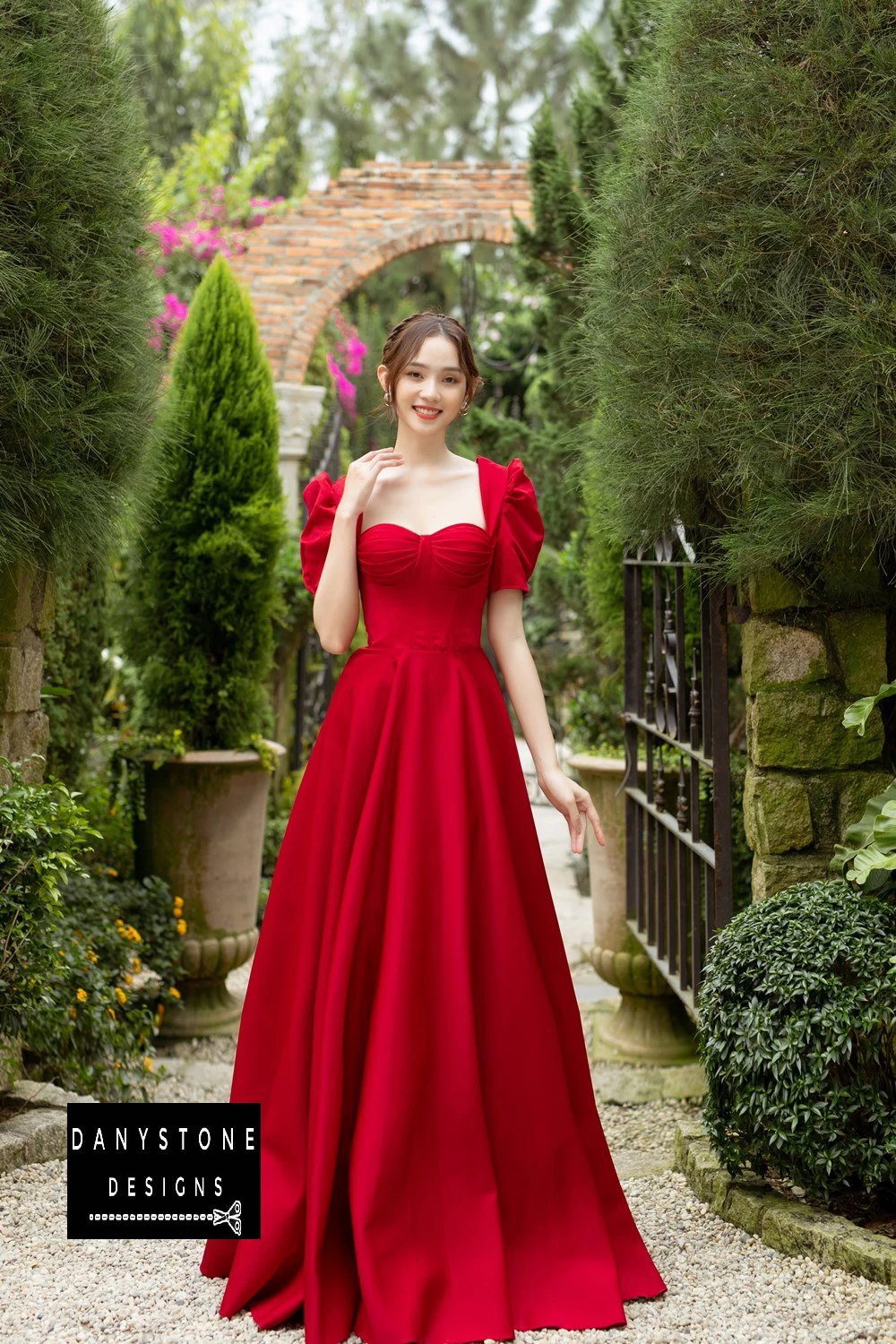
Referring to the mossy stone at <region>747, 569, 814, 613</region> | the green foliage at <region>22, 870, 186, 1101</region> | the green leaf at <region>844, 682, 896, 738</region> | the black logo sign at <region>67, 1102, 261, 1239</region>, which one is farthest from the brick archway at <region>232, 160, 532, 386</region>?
the black logo sign at <region>67, 1102, 261, 1239</region>

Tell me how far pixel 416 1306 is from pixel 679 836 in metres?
1.66

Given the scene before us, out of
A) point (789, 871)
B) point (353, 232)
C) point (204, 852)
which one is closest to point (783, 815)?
point (789, 871)

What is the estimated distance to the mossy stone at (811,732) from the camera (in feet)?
9.05

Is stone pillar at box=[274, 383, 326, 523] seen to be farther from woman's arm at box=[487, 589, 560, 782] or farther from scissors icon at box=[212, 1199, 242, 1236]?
scissors icon at box=[212, 1199, 242, 1236]

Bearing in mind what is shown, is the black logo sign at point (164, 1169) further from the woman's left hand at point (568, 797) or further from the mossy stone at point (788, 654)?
the mossy stone at point (788, 654)

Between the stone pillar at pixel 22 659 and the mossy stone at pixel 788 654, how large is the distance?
5.83ft

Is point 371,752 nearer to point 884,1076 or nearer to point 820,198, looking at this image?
point 884,1076

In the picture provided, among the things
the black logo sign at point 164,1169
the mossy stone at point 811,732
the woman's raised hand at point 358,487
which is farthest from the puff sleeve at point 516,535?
the black logo sign at point 164,1169

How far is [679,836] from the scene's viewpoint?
3408mm

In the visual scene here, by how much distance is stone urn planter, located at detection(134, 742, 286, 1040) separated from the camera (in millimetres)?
4531

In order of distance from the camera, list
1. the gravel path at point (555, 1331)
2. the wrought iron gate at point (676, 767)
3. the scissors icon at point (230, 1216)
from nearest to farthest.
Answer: the gravel path at point (555, 1331)
the scissors icon at point (230, 1216)
the wrought iron gate at point (676, 767)

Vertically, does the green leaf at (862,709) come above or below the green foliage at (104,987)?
above

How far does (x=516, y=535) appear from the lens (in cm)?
247

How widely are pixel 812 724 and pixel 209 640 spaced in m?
2.60
